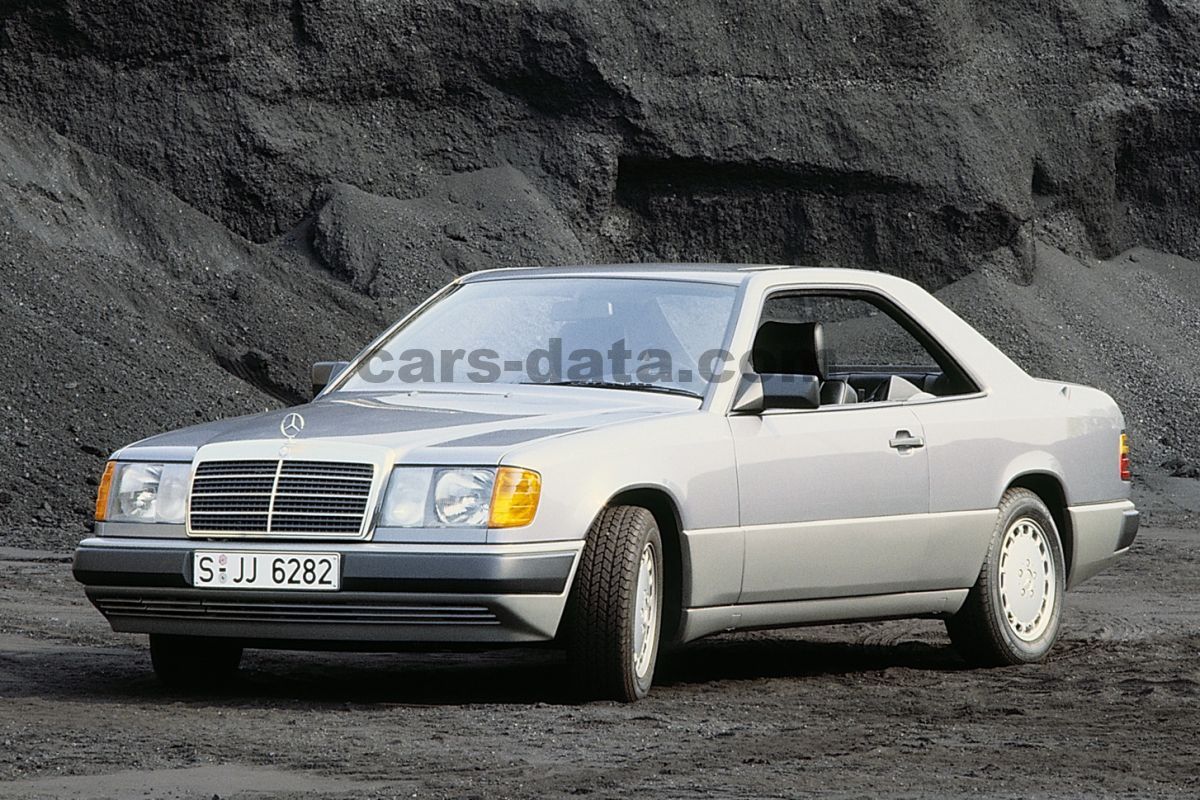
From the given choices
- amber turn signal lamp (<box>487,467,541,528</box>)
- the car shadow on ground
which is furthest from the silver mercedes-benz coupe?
the car shadow on ground

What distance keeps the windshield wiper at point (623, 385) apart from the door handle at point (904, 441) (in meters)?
0.95

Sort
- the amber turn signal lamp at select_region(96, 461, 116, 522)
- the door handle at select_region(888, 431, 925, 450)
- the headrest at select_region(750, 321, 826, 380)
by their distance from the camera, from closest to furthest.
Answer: the amber turn signal lamp at select_region(96, 461, 116, 522) < the door handle at select_region(888, 431, 925, 450) < the headrest at select_region(750, 321, 826, 380)

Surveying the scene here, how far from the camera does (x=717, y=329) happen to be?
8203mm

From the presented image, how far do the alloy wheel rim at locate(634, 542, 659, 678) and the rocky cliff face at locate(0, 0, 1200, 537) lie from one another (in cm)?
1323

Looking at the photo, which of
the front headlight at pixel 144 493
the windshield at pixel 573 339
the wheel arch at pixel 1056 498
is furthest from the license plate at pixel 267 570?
the wheel arch at pixel 1056 498

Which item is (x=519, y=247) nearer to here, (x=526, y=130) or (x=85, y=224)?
(x=526, y=130)

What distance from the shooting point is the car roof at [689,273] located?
8508 millimetres

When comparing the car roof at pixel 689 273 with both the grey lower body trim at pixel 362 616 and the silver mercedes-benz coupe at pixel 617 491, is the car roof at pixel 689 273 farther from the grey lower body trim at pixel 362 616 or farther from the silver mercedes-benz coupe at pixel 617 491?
the grey lower body trim at pixel 362 616

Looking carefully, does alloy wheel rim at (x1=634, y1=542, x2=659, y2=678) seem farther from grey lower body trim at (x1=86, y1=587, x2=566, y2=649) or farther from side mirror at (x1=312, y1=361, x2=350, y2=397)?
side mirror at (x1=312, y1=361, x2=350, y2=397)

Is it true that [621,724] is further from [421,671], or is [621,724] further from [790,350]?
[790,350]

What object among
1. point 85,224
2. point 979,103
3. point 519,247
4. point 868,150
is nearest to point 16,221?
point 85,224

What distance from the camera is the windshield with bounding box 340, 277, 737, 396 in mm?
8117

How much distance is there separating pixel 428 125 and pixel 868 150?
6.32m

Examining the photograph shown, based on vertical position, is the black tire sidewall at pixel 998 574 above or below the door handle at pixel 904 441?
below
